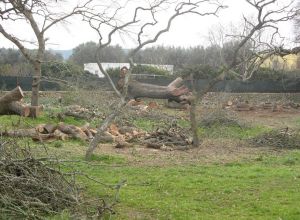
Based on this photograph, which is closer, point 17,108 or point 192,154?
point 192,154

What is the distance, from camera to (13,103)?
16.7 metres

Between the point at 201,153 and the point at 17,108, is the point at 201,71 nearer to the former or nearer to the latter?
the point at 17,108

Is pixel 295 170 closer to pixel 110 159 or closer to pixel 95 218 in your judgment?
pixel 110 159

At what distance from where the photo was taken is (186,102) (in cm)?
2747

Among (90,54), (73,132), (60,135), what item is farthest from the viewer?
(90,54)

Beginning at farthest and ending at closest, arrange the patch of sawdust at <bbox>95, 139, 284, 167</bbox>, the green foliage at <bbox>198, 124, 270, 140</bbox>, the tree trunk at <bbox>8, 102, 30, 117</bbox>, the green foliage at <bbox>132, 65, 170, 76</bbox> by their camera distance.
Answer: the green foliage at <bbox>132, 65, 170, 76</bbox> → the green foliage at <bbox>198, 124, 270, 140</bbox> → the tree trunk at <bbox>8, 102, 30, 117</bbox> → the patch of sawdust at <bbox>95, 139, 284, 167</bbox>

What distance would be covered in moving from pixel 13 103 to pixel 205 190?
962cm

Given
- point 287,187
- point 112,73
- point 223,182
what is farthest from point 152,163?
point 112,73

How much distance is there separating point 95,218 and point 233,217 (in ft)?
6.23

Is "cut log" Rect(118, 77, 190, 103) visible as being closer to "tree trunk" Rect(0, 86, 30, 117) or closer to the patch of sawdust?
"tree trunk" Rect(0, 86, 30, 117)

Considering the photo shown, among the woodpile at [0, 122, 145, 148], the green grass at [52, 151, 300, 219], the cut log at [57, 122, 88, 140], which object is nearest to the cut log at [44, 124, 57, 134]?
the woodpile at [0, 122, 145, 148]

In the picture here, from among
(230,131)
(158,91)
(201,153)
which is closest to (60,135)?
(201,153)

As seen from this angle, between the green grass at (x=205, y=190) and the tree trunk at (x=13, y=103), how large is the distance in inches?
200

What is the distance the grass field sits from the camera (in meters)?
7.40
